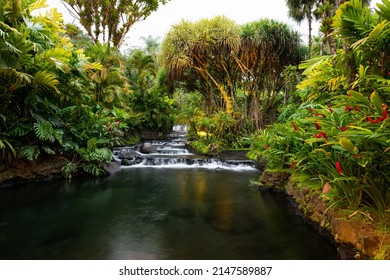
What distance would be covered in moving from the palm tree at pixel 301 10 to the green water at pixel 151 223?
10047 millimetres

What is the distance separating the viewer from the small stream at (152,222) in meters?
3.64

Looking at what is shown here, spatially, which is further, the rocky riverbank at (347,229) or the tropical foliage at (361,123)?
the rocky riverbank at (347,229)

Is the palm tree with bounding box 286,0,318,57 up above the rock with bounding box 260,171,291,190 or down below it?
above

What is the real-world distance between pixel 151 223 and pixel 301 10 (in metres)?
14.2

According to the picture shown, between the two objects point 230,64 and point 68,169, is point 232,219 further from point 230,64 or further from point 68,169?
point 230,64

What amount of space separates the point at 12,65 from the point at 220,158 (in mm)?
7197

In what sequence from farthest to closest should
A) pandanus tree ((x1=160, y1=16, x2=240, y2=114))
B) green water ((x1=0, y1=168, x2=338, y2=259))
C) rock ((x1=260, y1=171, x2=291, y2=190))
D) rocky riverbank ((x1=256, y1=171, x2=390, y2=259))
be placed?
pandanus tree ((x1=160, y1=16, x2=240, y2=114))
rock ((x1=260, y1=171, x2=291, y2=190))
green water ((x1=0, y1=168, x2=338, y2=259))
rocky riverbank ((x1=256, y1=171, x2=390, y2=259))

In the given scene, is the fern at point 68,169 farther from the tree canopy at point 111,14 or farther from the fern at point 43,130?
the tree canopy at point 111,14

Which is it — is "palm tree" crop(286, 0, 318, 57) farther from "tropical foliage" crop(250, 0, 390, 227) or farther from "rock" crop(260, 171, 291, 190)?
"tropical foliage" crop(250, 0, 390, 227)

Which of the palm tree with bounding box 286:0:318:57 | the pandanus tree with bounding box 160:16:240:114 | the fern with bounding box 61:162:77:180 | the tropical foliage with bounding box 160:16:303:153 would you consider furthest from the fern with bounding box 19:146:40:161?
the palm tree with bounding box 286:0:318:57

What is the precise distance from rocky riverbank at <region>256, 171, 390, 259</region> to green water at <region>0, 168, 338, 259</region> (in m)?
0.17

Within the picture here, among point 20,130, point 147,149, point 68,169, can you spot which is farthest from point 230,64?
point 20,130

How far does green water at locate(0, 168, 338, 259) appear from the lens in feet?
11.9

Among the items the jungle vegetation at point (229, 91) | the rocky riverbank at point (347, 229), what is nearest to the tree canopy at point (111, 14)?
the jungle vegetation at point (229, 91)
